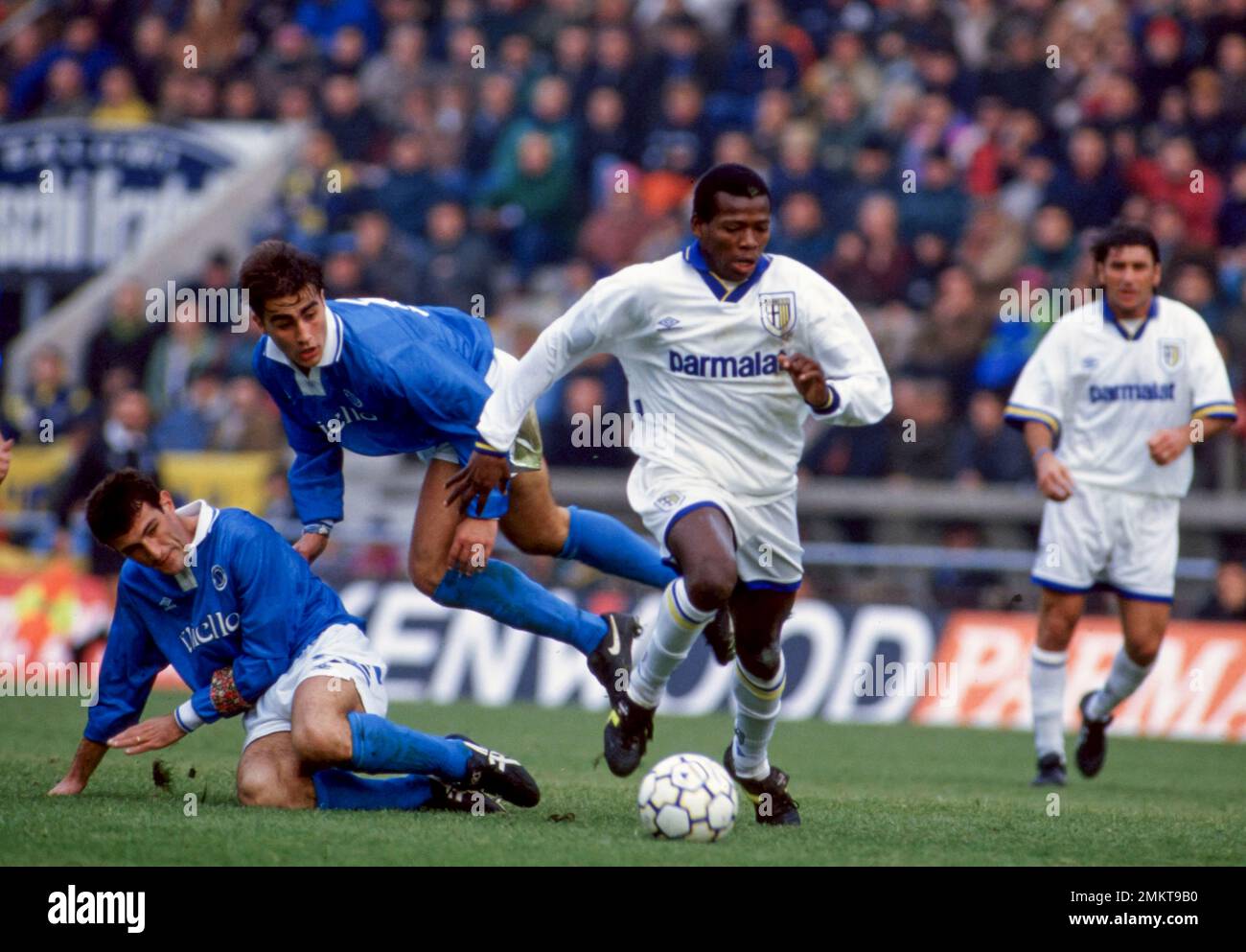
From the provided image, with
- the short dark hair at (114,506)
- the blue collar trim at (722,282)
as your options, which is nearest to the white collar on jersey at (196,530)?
the short dark hair at (114,506)

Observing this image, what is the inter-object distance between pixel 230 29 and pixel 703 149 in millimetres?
6943

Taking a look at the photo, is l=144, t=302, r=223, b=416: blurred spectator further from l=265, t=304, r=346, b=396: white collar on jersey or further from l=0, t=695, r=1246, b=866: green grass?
l=265, t=304, r=346, b=396: white collar on jersey

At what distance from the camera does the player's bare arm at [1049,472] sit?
9.41 meters

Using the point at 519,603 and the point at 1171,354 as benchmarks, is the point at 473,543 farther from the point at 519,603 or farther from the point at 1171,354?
the point at 1171,354

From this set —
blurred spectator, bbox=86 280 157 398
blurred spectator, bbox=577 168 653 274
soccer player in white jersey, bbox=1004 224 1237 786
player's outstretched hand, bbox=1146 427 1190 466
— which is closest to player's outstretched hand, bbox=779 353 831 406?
player's outstretched hand, bbox=1146 427 1190 466

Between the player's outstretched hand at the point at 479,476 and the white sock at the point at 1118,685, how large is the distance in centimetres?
431

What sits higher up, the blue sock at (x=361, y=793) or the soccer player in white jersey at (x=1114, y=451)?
the soccer player in white jersey at (x=1114, y=451)

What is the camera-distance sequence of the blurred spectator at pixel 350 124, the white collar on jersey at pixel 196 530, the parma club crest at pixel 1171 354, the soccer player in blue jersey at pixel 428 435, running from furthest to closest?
the blurred spectator at pixel 350 124
the parma club crest at pixel 1171 354
the soccer player in blue jersey at pixel 428 435
the white collar on jersey at pixel 196 530

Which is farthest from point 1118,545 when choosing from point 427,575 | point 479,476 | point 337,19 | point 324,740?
point 337,19

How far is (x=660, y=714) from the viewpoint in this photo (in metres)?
14.0

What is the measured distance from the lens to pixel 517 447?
26.8 ft

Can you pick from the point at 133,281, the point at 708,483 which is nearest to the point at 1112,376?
the point at 708,483

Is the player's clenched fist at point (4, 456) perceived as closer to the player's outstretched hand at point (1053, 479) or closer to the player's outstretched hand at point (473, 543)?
the player's outstretched hand at point (473, 543)
